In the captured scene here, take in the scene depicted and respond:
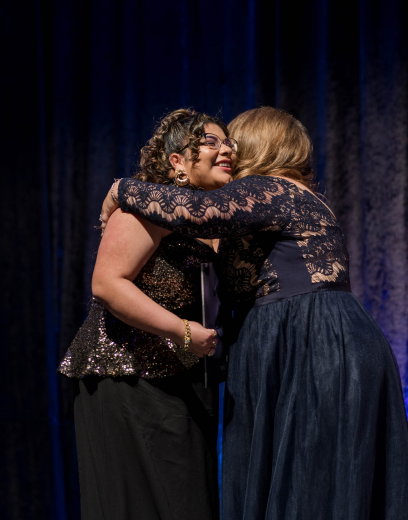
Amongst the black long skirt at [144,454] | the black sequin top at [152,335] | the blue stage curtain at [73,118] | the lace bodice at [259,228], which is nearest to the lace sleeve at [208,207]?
the lace bodice at [259,228]

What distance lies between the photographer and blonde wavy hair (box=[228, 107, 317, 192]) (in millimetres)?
1364

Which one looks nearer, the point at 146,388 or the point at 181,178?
the point at 146,388

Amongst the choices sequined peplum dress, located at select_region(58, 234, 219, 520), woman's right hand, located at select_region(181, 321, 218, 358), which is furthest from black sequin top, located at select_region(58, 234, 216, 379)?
woman's right hand, located at select_region(181, 321, 218, 358)

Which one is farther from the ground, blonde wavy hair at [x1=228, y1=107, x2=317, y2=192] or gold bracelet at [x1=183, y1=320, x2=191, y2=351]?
blonde wavy hair at [x1=228, y1=107, x2=317, y2=192]

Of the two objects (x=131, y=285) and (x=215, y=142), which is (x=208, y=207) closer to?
(x=131, y=285)

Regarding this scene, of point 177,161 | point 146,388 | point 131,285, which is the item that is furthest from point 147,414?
point 177,161

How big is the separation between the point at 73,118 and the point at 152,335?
1483 millimetres

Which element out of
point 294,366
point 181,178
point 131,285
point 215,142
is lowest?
point 294,366

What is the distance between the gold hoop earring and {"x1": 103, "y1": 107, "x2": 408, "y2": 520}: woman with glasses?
22 cm

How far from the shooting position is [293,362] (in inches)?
47.1

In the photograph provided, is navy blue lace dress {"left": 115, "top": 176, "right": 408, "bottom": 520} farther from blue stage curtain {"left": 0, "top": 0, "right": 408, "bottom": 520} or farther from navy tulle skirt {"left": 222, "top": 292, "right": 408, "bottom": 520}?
blue stage curtain {"left": 0, "top": 0, "right": 408, "bottom": 520}

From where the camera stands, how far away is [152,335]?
1.29 metres

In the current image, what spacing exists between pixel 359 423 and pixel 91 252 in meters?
1.57

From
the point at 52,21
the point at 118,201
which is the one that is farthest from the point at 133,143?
the point at 118,201
